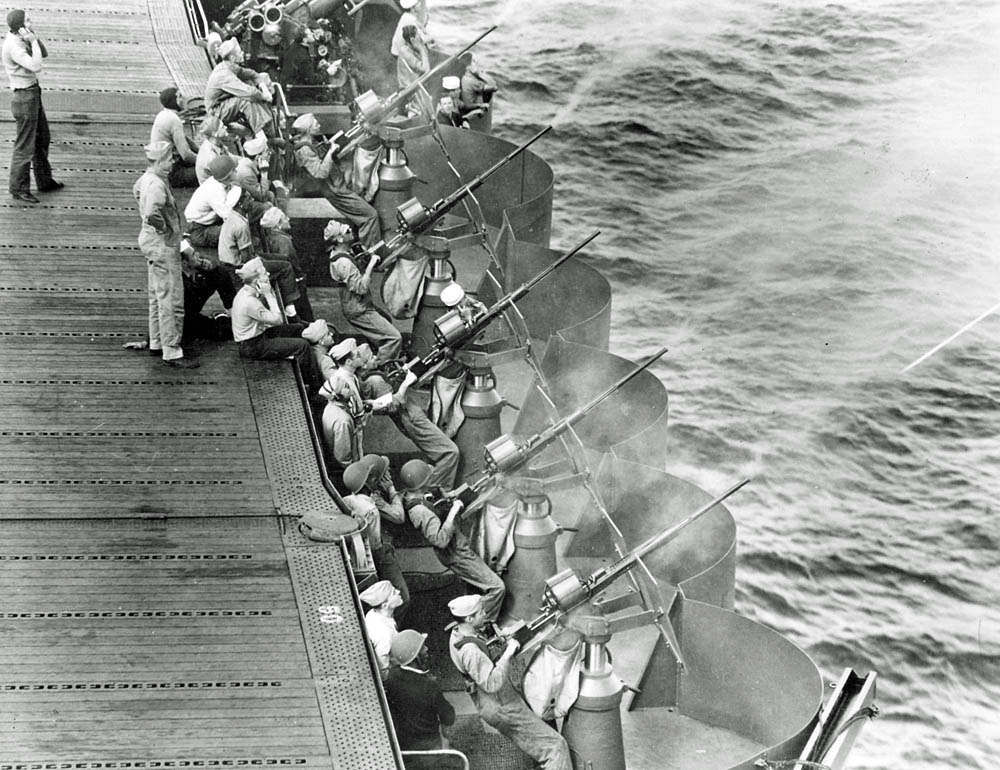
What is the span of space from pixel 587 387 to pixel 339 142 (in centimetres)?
457

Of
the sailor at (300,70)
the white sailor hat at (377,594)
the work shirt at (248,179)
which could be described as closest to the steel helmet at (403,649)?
the white sailor hat at (377,594)

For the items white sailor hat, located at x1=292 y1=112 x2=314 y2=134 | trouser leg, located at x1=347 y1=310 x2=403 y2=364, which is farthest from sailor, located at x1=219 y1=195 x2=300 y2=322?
white sailor hat, located at x1=292 y1=112 x2=314 y2=134

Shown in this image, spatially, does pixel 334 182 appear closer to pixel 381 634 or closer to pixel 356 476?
pixel 356 476

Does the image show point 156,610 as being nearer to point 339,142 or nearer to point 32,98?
point 32,98

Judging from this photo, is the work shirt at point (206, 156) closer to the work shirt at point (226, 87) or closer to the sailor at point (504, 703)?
the work shirt at point (226, 87)

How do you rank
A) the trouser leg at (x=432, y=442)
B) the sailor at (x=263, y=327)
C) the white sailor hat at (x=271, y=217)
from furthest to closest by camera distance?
1. the white sailor hat at (x=271, y=217)
2. the trouser leg at (x=432, y=442)
3. the sailor at (x=263, y=327)

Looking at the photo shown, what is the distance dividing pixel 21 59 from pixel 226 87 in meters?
2.42

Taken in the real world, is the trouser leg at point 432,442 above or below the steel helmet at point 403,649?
below

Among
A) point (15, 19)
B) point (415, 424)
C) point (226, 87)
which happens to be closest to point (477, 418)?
point (415, 424)

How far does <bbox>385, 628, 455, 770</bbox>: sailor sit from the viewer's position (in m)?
10.3

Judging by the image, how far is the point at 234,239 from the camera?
44.0 feet

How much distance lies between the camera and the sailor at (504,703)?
1027 cm

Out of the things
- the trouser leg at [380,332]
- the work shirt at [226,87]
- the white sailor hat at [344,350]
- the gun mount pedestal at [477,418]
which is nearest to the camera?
the white sailor hat at [344,350]

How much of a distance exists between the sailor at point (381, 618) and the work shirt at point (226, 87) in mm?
7767
